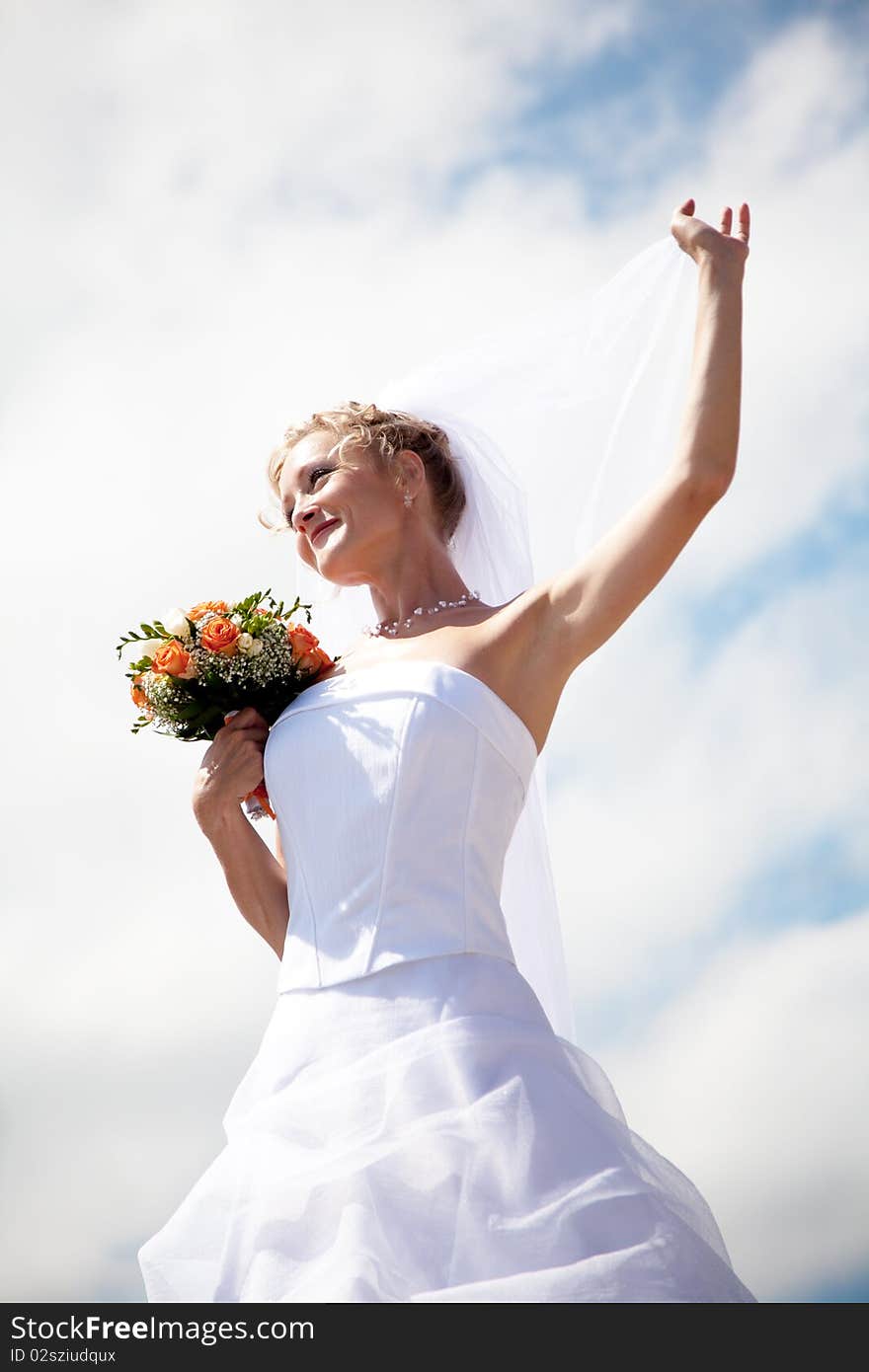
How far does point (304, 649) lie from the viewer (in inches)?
243

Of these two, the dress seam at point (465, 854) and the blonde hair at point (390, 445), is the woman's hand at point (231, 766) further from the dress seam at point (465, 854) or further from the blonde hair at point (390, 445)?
the dress seam at point (465, 854)

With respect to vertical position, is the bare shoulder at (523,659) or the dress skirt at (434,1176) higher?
the bare shoulder at (523,659)

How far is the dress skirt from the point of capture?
4.22 m

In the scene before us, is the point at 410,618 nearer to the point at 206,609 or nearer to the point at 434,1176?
the point at 206,609

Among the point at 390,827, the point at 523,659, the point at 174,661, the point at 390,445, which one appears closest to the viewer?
the point at 390,827

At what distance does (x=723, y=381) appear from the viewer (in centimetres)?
514

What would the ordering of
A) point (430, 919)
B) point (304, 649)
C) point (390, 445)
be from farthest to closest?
point (390, 445) < point (304, 649) < point (430, 919)

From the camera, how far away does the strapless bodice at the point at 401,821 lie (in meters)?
5.05

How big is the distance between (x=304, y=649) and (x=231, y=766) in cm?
57

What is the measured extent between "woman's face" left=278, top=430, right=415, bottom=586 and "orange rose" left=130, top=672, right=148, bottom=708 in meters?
0.84

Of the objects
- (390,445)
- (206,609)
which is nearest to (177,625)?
(206,609)

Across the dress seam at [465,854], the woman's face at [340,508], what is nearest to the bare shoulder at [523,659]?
the dress seam at [465,854]

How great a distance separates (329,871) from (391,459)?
188cm

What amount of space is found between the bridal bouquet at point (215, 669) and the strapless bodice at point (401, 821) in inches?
20.9
